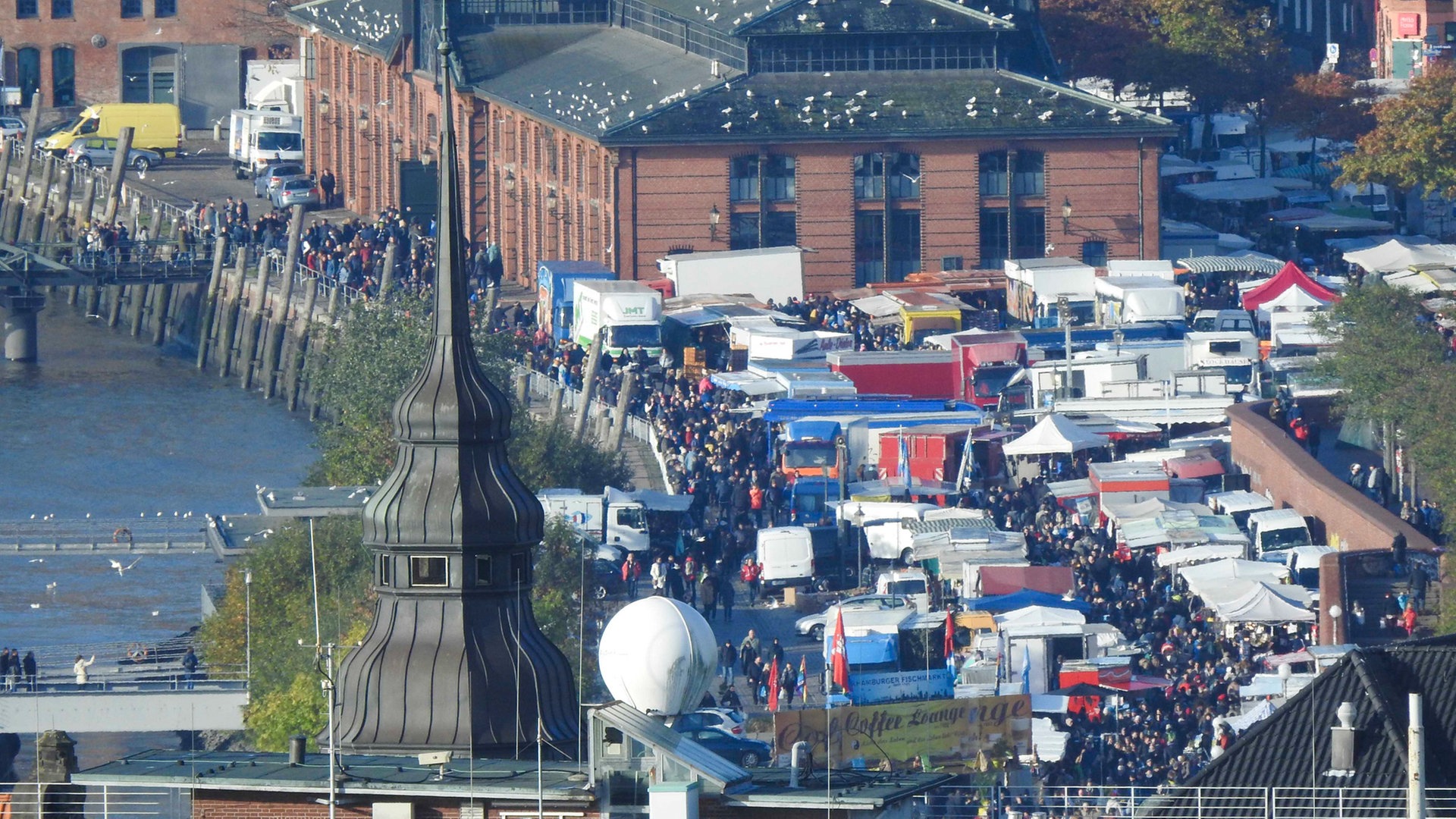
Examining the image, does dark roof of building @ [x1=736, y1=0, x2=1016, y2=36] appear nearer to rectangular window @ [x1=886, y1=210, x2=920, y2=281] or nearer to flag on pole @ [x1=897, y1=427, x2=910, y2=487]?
rectangular window @ [x1=886, y1=210, x2=920, y2=281]

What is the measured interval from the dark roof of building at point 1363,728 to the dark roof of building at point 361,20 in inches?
3266

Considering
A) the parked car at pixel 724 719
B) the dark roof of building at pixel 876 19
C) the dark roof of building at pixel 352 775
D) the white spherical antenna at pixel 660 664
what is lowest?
the parked car at pixel 724 719

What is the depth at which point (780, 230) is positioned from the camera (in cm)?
10281

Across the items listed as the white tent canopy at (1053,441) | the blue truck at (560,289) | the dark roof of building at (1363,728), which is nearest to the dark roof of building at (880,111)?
the blue truck at (560,289)

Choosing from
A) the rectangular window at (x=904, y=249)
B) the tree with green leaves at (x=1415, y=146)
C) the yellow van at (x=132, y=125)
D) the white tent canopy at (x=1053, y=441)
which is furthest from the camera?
the yellow van at (x=132, y=125)

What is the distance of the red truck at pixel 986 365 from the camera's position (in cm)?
8388

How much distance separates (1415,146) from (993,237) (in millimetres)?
11632

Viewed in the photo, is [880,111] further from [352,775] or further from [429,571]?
[352,775]

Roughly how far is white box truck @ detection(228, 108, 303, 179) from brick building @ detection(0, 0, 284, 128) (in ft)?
40.9

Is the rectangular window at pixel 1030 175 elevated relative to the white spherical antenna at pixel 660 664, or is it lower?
elevated

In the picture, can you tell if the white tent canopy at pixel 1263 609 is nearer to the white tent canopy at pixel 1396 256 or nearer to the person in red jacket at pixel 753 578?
the person in red jacket at pixel 753 578

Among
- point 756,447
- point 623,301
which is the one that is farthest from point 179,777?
point 623,301

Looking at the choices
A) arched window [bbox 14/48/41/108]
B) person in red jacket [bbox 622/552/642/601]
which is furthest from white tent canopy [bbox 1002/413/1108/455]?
arched window [bbox 14/48/41/108]

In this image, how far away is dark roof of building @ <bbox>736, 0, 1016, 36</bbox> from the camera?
341ft
